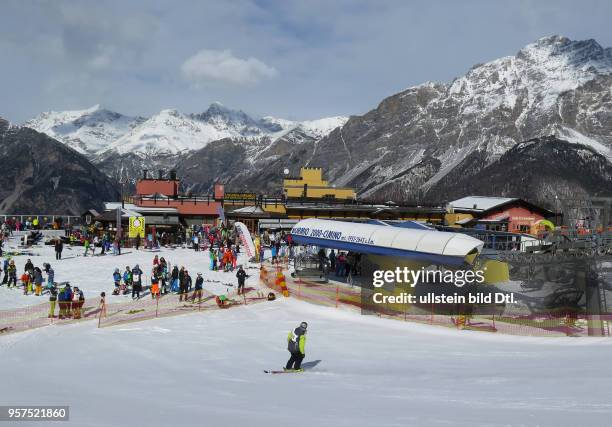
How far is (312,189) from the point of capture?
96.6 m

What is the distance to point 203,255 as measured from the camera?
4050 centimetres

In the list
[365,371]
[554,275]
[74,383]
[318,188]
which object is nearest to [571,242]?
[554,275]

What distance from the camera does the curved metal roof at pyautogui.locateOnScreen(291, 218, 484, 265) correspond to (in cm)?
2253

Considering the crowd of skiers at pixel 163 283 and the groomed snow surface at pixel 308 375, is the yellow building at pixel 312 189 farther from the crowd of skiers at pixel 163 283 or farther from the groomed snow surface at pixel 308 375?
the groomed snow surface at pixel 308 375

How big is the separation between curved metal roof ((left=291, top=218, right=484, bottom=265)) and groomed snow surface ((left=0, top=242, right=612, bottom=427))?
9.89ft

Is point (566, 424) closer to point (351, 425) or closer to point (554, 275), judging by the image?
point (351, 425)

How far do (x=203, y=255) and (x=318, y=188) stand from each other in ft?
188

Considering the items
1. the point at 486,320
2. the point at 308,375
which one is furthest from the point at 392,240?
the point at 308,375

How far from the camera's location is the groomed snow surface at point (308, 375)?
35.1ft

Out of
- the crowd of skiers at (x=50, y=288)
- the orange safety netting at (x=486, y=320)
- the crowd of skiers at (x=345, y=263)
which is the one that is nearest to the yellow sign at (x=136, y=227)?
the crowd of skiers at (x=50, y=288)

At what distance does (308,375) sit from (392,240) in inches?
461

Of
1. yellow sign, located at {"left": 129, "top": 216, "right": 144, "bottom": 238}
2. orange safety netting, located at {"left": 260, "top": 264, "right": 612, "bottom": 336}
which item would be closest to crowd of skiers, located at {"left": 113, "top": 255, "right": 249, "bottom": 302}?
orange safety netting, located at {"left": 260, "top": 264, "right": 612, "bottom": 336}

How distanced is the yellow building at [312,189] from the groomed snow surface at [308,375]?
65096 mm

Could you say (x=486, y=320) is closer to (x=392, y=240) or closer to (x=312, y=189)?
(x=392, y=240)
